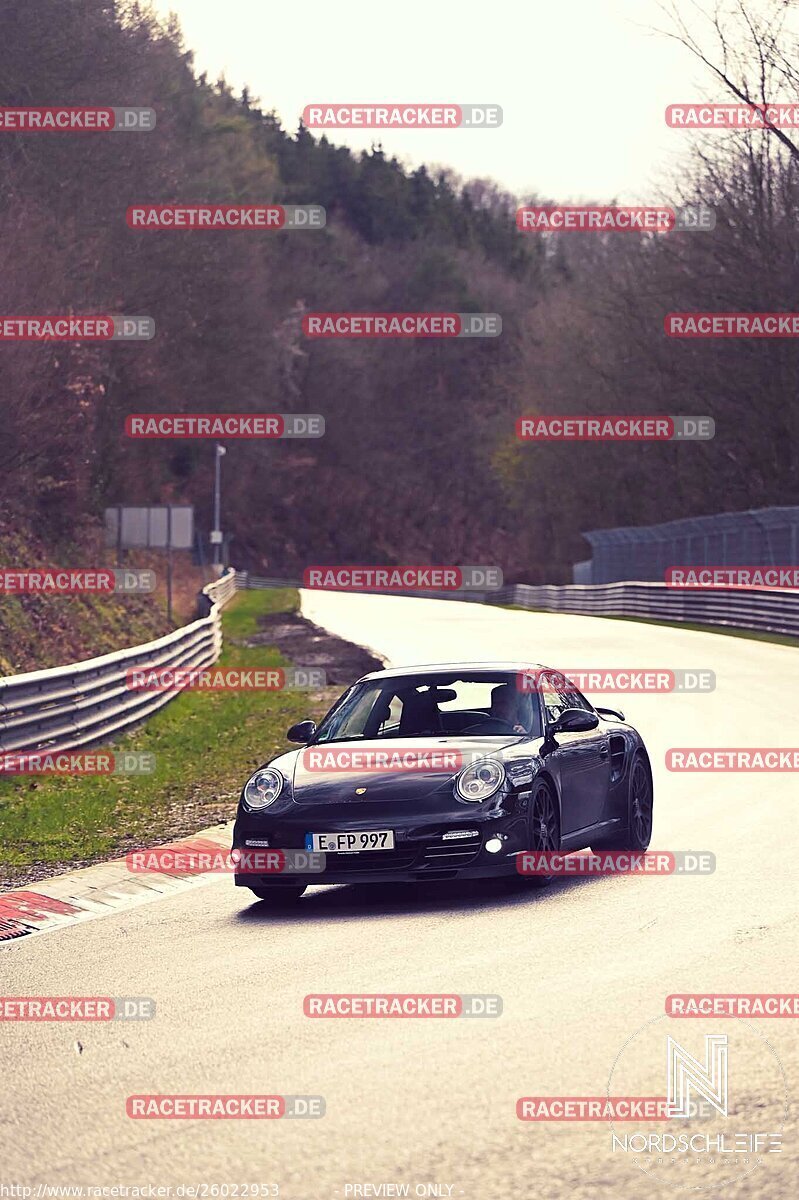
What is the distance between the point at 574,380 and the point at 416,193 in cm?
5518

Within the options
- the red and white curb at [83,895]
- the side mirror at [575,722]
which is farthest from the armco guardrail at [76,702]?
the side mirror at [575,722]

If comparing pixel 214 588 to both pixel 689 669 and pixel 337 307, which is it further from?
pixel 337 307

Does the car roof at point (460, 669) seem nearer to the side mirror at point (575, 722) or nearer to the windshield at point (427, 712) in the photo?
the windshield at point (427, 712)

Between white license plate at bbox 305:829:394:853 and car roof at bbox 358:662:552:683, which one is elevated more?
car roof at bbox 358:662:552:683

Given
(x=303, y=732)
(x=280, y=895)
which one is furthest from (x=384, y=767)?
(x=303, y=732)

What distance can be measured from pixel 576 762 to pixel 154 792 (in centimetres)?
608

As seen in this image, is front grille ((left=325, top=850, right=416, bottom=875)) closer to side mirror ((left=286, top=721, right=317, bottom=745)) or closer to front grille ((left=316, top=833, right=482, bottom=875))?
front grille ((left=316, top=833, right=482, bottom=875))

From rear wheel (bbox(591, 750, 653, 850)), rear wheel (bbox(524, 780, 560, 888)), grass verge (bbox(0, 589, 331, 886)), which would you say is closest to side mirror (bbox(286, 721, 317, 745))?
rear wheel (bbox(524, 780, 560, 888))

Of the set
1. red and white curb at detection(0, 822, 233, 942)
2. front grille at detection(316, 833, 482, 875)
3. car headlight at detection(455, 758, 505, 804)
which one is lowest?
red and white curb at detection(0, 822, 233, 942)

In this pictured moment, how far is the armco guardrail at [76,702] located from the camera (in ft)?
52.0

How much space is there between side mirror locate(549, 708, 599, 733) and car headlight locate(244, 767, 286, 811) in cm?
172

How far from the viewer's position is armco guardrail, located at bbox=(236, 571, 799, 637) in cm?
3894

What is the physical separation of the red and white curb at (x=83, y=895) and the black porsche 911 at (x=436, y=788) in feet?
2.72

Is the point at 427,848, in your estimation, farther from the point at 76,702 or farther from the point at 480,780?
the point at 76,702
